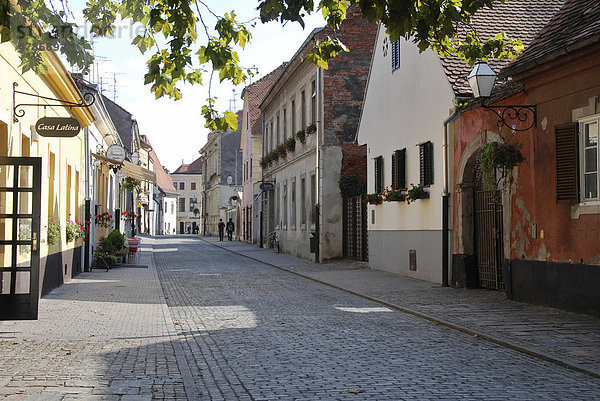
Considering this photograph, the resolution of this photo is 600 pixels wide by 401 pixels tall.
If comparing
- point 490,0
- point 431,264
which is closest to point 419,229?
point 431,264

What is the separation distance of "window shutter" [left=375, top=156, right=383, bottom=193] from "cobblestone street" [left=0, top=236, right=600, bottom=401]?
305 inches

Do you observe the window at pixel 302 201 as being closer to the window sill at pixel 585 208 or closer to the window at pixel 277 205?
the window at pixel 277 205

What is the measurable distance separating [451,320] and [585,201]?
2.71m

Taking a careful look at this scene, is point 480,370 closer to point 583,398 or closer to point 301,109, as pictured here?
point 583,398

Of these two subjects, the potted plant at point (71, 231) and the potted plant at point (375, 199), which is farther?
the potted plant at point (375, 199)

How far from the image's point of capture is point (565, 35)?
11.8 meters

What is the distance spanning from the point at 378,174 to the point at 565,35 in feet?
33.2

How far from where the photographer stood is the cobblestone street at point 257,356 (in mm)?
6371

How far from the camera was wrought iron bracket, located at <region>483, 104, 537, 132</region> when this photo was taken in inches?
492

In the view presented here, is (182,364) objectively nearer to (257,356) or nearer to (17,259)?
(257,356)

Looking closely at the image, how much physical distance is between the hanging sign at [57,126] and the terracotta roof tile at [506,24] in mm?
7990

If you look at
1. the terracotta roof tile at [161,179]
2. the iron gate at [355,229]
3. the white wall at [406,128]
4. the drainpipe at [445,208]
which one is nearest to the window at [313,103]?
the iron gate at [355,229]

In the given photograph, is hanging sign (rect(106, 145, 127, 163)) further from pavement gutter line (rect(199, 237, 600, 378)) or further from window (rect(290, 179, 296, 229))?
window (rect(290, 179, 296, 229))

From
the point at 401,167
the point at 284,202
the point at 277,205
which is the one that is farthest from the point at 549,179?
the point at 277,205
